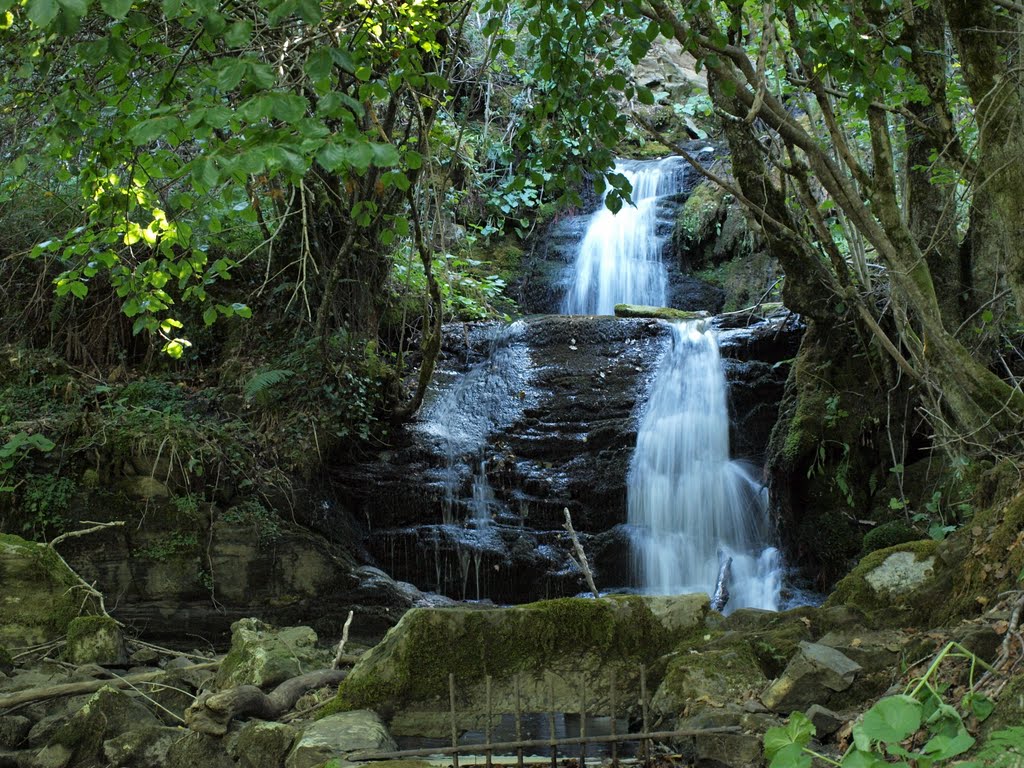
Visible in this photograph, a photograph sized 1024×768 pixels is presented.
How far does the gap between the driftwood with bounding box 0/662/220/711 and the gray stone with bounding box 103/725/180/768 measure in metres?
0.62

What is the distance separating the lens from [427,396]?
10.6m

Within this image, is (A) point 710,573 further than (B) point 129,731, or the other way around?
(A) point 710,573

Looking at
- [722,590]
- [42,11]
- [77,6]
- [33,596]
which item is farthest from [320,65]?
[722,590]

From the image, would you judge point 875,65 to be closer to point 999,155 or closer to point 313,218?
point 999,155

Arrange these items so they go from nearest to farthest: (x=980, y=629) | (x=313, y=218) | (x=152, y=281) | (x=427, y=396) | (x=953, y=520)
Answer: (x=980, y=629), (x=152, y=281), (x=953, y=520), (x=313, y=218), (x=427, y=396)

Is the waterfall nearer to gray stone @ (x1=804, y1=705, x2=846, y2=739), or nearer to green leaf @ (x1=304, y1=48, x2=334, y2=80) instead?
gray stone @ (x1=804, y1=705, x2=846, y2=739)

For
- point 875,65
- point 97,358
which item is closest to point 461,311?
point 97,358

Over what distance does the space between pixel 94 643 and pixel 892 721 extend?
5.34m

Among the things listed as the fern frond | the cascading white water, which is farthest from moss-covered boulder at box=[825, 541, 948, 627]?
the cascading white water

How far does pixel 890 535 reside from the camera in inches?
290

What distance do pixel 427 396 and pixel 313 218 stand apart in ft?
8.30

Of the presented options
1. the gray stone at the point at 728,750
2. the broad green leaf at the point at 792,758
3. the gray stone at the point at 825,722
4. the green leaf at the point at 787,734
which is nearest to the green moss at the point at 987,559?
the gray stone at the point at 825,722

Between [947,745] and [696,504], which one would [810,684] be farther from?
[696,504]

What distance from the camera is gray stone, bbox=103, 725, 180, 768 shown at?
4410 mm
